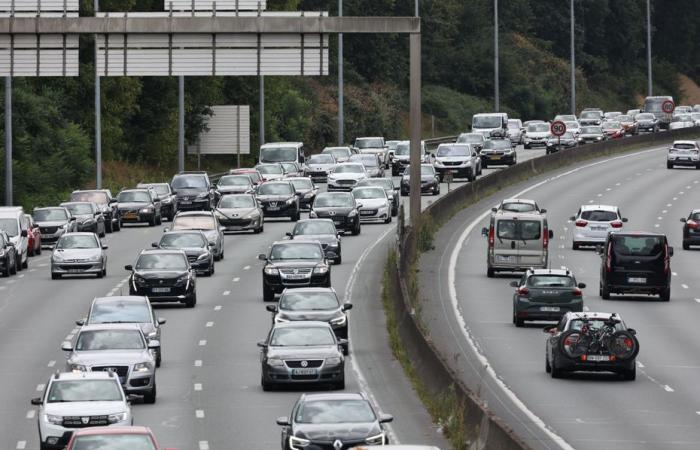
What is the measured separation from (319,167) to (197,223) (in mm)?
34340

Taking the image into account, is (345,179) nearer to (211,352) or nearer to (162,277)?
(162,277)

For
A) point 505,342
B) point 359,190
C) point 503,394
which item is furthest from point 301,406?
point 359,190

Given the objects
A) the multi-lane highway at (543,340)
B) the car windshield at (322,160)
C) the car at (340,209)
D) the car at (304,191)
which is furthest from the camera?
the car windshield at (322,160)

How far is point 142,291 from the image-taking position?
47.6m

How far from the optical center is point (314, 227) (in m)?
57.7

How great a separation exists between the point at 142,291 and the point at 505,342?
9.86 m

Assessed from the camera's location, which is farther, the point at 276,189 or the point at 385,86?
the point at 385,86

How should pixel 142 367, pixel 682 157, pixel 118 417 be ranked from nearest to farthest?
1. pixel 118 417
2. pixel 142 367
3. pixel 682 157

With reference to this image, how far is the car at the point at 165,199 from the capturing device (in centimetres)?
7625

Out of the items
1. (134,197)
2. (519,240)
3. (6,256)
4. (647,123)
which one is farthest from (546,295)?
(647,123)

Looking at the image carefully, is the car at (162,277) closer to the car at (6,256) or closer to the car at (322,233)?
the car at (322,233)

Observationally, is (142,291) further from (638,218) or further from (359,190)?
(638,218)

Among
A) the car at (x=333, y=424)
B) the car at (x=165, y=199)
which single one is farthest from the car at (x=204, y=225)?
the car at (x=333, y=424)

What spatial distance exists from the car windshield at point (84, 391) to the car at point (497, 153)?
7162 centimetres
